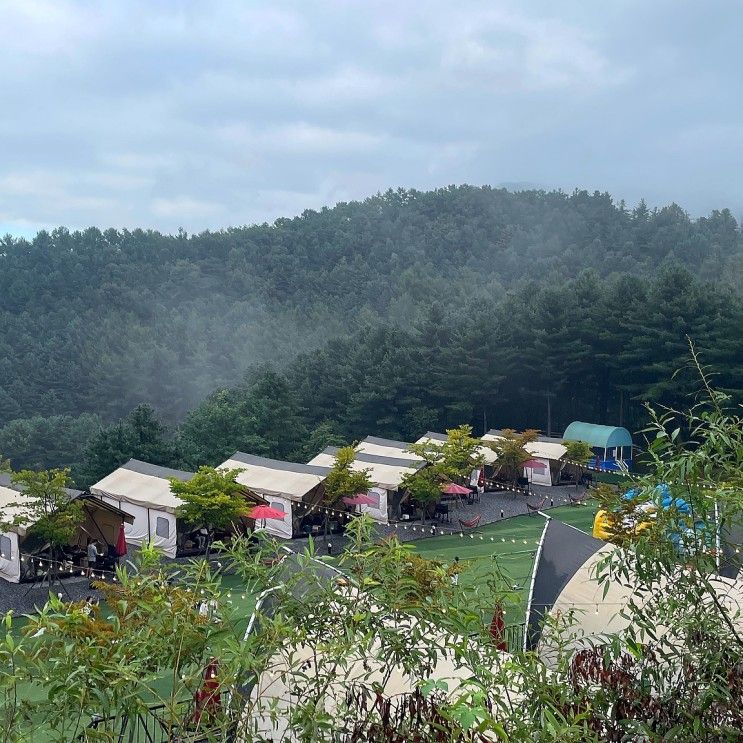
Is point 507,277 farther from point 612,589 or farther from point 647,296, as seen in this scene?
point 612,589

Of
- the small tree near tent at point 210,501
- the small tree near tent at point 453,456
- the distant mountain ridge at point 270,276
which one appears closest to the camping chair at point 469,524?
the small tree near tent at point 453,456

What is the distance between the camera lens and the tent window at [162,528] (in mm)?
21375

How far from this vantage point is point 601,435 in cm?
3706

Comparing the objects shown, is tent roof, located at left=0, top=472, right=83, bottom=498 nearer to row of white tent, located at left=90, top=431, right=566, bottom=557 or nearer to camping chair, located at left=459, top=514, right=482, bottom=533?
row of white tent, located at left=90, top=431, right=566, bottom=557

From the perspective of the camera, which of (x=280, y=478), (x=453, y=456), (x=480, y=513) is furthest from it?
(x=480, y=513)

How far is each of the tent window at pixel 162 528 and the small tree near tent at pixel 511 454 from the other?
539 inches

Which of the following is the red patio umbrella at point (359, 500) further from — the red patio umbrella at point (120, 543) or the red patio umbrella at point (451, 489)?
the red patio umbrella at point (120, 543)

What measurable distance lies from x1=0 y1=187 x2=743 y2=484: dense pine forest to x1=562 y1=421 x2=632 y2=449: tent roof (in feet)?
4.42

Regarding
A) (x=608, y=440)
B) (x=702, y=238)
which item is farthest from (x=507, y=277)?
(x=608, y=440)

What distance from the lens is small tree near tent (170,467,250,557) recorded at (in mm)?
20172

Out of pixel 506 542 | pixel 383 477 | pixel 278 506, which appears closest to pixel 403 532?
pixel 383 477

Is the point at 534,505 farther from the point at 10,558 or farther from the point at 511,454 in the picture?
the point at 10,558

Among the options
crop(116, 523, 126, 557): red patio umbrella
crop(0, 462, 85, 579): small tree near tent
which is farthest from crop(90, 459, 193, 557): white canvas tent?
crop(0, 462, 85, 579): small tree near tent

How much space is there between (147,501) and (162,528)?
775 millimetres
